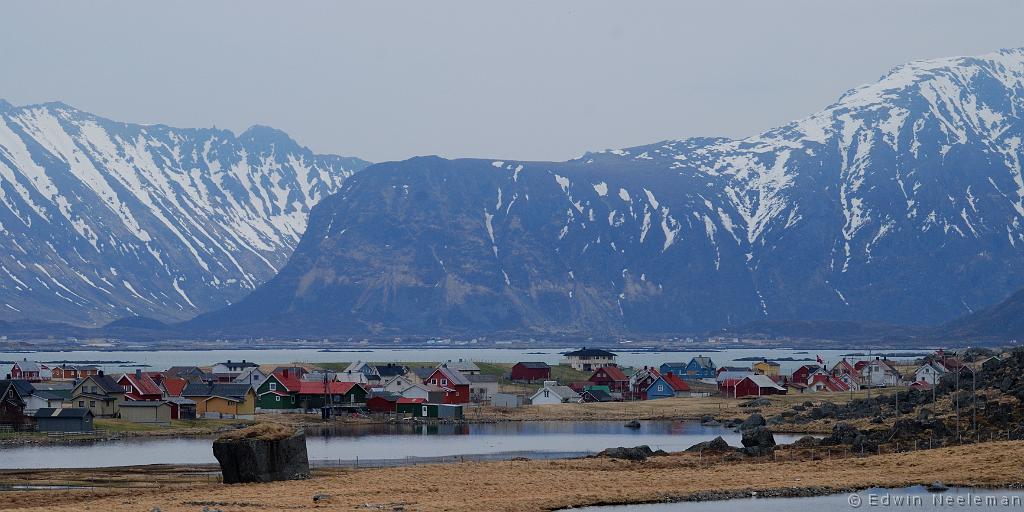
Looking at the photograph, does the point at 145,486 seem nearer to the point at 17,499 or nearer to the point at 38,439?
the point at 17,499

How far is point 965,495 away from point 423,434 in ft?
169

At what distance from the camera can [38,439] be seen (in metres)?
84.2

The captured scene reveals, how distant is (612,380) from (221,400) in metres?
51.2

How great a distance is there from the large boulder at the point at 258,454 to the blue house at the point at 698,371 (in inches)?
4793

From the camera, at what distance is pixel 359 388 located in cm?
11994

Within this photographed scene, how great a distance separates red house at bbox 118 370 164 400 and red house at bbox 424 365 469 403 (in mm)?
25721

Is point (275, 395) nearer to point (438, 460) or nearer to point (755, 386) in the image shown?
point (438, 460)

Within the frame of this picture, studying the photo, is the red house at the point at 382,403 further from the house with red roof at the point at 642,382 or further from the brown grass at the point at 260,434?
the brown grass at the point at 260,434

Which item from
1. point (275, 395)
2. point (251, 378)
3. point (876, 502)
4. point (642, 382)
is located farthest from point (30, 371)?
point (876, 502)

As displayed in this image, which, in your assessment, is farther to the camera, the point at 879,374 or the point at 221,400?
the point at 879,374

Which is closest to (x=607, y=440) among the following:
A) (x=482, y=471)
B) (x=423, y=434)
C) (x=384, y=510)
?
(x=423, y=434)

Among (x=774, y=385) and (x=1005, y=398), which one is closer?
(x=1005, y=398)

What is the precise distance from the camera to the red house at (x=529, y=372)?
6255 inches

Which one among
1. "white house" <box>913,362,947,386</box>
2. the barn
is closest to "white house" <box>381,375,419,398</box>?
the barn
